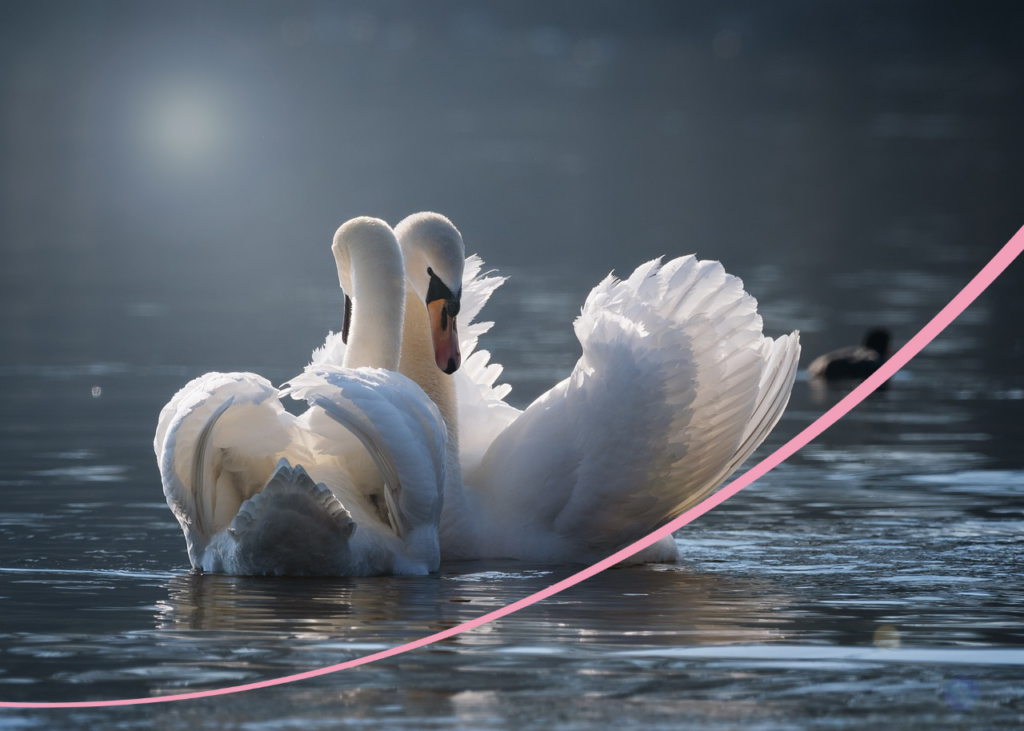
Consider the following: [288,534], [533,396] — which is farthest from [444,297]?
[533,396]

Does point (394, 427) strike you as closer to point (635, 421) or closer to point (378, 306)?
point (635, 421)

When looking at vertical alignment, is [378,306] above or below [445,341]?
above

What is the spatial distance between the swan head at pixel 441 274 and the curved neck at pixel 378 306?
19 centimetres

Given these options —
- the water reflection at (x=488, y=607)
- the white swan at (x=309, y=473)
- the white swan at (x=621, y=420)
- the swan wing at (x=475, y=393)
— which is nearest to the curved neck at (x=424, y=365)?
the white swan at (x=621, y=420)

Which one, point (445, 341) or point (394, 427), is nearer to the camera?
point (394, 427)

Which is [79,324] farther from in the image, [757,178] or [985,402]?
[757,178]

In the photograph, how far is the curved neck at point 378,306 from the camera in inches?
401

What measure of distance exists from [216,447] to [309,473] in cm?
46

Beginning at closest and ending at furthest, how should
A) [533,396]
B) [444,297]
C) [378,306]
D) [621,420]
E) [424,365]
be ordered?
[621,420]
[378,306]
[444,297]
[424,365]
[533,396]

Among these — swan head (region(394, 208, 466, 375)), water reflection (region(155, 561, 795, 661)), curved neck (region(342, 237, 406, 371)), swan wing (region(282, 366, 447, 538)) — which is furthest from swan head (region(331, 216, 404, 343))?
water reflection (region(155, 561, 795, 661))

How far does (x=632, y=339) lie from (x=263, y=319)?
1093 cm

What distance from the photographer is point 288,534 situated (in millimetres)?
9016

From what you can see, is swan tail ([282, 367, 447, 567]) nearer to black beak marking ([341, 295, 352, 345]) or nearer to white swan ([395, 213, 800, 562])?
white swan ([395, 213, 800, 562])

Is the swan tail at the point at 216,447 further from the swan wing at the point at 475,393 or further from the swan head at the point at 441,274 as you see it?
the swan wing at the point at 475,393
